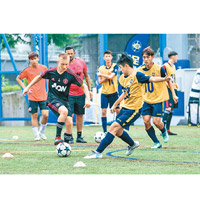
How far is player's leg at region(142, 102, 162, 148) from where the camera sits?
8.95 metres

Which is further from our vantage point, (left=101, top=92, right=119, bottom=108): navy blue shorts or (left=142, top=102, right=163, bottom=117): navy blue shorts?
(left=101, top=92, right=119, bottom=108): navy blue shorts

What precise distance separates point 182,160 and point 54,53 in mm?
31880

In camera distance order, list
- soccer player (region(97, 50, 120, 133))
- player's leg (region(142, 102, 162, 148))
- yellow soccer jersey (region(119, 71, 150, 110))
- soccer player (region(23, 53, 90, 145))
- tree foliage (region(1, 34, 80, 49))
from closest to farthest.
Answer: yellow soccer jersey (region(119, 71, 150, 110)), soccer player (region(23, 53, 90, 145)), player's leg (region(142, 102, 162, 148)), soccer player (region(97, 50, 120, 133)), tree foliage (region(1, 34, 80, 49))

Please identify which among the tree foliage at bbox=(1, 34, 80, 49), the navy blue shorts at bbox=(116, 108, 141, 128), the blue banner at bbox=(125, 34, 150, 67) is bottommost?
the navy blue shorts at bbox=(116, 108, 141, 128)

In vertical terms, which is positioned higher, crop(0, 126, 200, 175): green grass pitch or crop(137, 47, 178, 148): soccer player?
crop(137, 47, 178, 148): soccer player

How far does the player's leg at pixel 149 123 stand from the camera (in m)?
8.95

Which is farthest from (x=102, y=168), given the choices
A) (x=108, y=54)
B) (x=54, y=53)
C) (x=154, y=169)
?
(x=54, y=53)

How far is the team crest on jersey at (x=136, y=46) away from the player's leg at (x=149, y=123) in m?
8.58

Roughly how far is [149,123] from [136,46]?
8948 millimetres

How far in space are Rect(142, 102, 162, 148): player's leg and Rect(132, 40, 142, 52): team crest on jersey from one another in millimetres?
8578

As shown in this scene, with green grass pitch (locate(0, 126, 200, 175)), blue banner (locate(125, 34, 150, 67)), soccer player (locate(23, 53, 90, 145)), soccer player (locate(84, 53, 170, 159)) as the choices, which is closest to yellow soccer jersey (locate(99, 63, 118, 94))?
green grass pitch (locate(0, 126, 200, 175))

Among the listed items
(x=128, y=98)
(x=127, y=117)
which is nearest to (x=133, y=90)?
(x=128, y=98)

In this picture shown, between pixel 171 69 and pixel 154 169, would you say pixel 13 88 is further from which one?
pixel 154 169

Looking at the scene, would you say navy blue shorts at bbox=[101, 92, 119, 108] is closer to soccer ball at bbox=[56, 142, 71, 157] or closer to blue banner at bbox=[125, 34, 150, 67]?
soccer ball at bbox=[56, 142, 71, 157]
